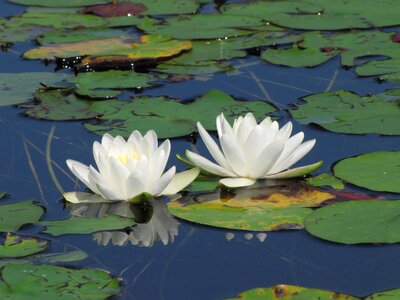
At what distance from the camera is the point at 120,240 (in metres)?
3.69

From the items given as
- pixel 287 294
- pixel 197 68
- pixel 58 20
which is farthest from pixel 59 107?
pixel 287 294

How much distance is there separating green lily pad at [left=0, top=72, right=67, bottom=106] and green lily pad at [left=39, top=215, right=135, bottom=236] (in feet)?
5.11

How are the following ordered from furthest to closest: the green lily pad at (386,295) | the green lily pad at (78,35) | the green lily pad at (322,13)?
the green lily pad at (322,13), the green lily pad at (78,35), the green lily pad at (386,295)

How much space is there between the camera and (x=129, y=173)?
3889 mm

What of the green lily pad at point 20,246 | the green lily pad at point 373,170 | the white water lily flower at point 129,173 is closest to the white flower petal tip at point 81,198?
the white water lily flower at point 129,173

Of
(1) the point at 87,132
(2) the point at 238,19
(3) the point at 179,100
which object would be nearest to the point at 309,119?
(3) the point at 179,100

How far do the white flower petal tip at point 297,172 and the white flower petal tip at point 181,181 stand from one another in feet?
0.98

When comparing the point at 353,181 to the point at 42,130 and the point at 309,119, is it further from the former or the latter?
the point at 42,130

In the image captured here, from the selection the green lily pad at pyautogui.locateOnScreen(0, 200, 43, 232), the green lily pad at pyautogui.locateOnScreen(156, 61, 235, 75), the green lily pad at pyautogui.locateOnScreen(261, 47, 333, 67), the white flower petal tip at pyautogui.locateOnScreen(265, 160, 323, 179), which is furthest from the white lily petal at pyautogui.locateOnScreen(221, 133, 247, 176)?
the green lily pad at pyautogui.locateOnScreen(261, 47, 333, 67)

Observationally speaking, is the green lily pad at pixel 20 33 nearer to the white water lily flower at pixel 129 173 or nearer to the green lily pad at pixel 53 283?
the white water lily flower at pixel 129 173

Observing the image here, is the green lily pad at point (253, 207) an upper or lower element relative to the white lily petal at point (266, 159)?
lower

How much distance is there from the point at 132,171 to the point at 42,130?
43.0 inches

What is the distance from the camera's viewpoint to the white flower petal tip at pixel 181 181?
159 inches

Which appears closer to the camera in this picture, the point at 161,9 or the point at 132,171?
the point at 132,171
